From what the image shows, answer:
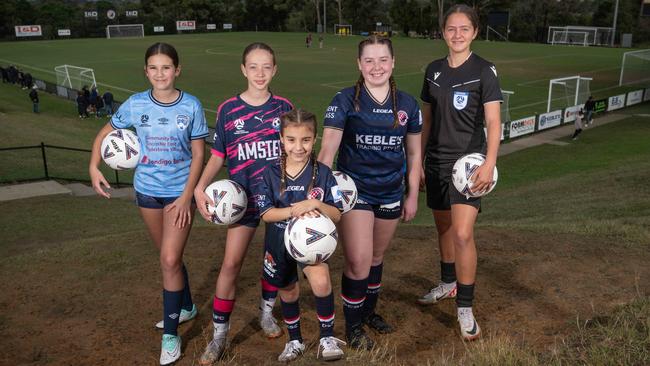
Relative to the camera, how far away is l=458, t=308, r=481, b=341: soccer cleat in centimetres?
503

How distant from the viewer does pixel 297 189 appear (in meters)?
4.41

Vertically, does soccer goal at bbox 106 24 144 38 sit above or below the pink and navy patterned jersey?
above

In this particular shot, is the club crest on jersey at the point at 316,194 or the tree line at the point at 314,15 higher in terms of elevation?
the tree line at the point at 314,15

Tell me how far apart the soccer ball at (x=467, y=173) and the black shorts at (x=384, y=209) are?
567 mm

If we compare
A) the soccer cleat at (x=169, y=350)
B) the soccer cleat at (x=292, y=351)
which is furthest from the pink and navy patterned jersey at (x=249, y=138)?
the soccer cleat at (x=169, y=350)

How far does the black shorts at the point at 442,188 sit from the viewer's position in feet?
16.2

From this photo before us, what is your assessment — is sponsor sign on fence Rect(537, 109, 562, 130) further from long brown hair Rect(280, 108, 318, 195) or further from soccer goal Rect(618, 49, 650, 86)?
long brown hair Rect(280, 108, 318, 195)

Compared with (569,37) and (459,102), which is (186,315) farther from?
(569,37)

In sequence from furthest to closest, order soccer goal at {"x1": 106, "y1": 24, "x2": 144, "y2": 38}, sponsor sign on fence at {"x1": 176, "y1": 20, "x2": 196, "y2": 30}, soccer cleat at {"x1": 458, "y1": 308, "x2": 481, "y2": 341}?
sponsor sign on fence at {"x1": 176, "y1": 20, "x2": 196, "y2": 30}
soccer goal at {"x1": 106, "y1": 24, "x2": 144, "y2": 38}
soccer cleat at {"x1": 458, "y1": 308, "x2": 481, "y2": 341}

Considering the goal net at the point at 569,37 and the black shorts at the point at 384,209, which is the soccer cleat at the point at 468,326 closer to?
the black shorts at the point at 384,209

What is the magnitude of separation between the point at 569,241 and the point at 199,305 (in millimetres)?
4862

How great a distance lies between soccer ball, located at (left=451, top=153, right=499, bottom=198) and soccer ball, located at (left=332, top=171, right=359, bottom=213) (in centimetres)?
90

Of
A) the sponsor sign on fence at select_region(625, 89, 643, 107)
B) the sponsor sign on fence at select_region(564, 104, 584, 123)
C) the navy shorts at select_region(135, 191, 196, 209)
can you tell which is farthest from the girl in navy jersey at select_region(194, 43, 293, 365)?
the sponsor sign on fence at select_region(625, 89, 643, 107)

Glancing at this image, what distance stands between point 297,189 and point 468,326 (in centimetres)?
207
